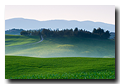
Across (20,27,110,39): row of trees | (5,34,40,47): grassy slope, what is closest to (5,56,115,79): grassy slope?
(5,34,40,47): grassy slope

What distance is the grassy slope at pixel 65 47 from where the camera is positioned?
495 inches

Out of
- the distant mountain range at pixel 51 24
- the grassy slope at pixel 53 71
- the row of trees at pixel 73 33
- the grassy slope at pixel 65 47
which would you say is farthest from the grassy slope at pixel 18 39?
the grassy slope at pixel 53 71

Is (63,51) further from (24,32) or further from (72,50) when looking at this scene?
(24,32)

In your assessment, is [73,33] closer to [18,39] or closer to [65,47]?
[65,47]

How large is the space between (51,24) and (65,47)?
116 inches

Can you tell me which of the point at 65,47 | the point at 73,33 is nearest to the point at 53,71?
the point at 65,47

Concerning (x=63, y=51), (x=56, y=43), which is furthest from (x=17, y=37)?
(x=63, y=51)

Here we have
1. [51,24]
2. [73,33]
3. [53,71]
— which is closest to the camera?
[53,71]

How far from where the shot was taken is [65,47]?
1308 centimetres

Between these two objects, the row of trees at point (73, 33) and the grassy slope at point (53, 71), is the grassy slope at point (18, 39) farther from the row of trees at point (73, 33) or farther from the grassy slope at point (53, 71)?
the grassy slope at point (53, 71)

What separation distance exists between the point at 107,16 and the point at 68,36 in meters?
4.18

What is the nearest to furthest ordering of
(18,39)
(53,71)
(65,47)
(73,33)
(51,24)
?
(53,71), (51,24), (73,33), (65,47), (18,39)

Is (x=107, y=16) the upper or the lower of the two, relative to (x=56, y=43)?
upper
